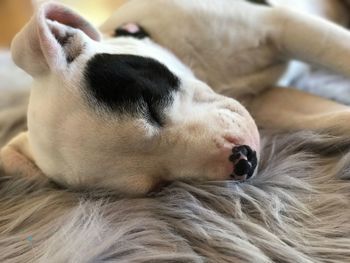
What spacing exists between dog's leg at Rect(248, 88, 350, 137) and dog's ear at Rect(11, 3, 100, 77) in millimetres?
354

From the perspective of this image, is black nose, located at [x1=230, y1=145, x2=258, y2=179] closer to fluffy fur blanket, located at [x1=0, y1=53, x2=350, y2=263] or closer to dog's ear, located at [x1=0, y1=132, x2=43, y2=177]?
fluffy fur blanket, located at [x1=0, y1=53, x2=350, y2=263]

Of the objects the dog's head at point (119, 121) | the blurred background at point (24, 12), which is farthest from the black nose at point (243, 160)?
the blurred background at point (24, 12)

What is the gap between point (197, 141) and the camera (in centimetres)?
79

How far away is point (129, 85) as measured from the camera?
806 millimetres

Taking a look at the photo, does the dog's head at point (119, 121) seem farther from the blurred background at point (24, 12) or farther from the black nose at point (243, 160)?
the blurred background at point (24, 12)

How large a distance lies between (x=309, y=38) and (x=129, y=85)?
15.7 inches

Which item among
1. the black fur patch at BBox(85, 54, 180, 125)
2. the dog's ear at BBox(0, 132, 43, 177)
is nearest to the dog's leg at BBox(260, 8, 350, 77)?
the black fur patch at BBox(85, 54, 180, 125)

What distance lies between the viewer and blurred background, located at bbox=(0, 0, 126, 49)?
2156mm

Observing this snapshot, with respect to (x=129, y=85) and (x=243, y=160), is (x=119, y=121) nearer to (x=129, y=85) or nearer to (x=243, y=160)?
(x=129, y=85)

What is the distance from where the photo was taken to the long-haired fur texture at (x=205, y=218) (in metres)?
0.68

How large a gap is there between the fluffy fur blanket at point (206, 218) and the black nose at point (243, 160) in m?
0.02

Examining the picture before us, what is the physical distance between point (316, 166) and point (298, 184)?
6 cm

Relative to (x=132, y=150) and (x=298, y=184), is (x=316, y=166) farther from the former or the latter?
(x=132, y=150)

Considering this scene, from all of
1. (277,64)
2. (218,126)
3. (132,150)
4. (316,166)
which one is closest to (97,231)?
(132,150)
